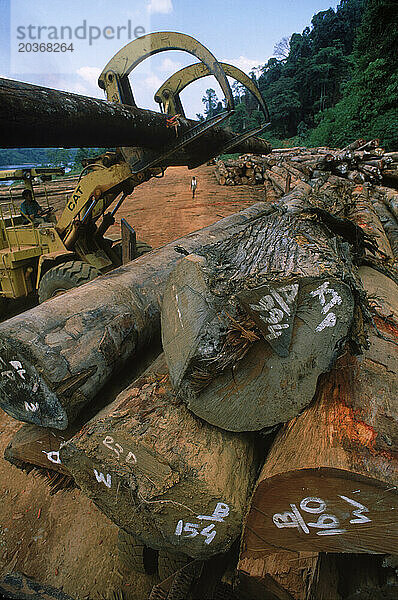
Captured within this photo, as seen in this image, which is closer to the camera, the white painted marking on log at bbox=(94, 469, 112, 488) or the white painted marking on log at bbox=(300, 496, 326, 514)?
the white painted marking on log at bbox=(300, 496, 326, 514)

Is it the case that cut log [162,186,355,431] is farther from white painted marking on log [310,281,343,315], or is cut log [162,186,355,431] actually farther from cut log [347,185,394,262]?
cut log [347,185,394,262]

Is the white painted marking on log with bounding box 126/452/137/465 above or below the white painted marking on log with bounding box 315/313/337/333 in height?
below

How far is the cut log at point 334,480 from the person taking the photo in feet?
4.61

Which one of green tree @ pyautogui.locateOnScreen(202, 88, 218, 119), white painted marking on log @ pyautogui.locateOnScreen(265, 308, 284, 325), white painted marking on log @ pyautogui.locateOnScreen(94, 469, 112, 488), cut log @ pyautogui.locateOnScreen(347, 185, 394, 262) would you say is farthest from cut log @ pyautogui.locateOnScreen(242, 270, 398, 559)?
green tree @ pyautogui.locateOnScreen(202, 88, 218, 119)

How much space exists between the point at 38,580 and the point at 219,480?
1981 mm

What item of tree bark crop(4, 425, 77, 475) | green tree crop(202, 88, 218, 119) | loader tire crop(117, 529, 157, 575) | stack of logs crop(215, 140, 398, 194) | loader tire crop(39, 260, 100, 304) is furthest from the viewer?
green tree crop(202, 88, 218, 119)

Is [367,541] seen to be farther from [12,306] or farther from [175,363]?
[12,306]

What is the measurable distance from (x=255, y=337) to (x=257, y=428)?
452 mm

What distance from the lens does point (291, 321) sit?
63.1 inches

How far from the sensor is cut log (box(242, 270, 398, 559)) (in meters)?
1.40

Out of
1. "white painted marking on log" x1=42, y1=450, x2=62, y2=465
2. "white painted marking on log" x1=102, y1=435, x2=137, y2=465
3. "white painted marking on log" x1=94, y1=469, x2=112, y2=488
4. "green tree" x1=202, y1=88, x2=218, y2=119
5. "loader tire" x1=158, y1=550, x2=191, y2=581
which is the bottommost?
"loader tire" x1=158, y1=550, x2=191, y2=581

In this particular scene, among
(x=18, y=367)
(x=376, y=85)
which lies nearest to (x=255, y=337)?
(x=18, y=367)

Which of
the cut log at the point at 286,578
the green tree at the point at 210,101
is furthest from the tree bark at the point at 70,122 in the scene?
the green tree at the point at 210,101

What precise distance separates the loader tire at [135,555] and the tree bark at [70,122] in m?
2.70
